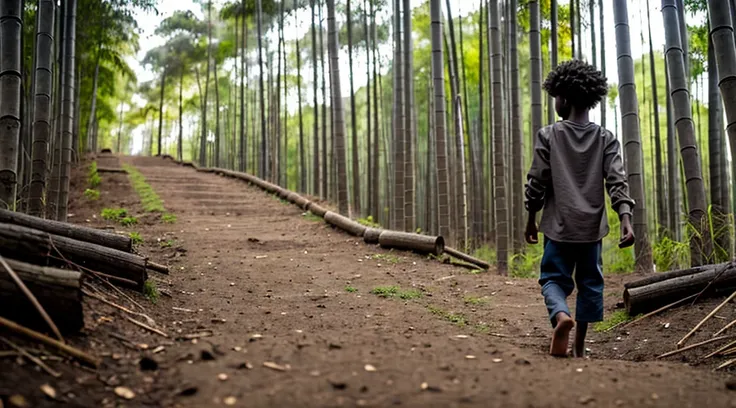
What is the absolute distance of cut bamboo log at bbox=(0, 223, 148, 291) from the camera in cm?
216

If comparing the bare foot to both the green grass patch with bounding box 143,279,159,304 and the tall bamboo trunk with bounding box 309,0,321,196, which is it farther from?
the tall bamboo trunk with bounding box 309,0,321,196

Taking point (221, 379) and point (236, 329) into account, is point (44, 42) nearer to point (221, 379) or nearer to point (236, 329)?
point (236, 329)

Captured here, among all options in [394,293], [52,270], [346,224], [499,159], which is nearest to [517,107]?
[499,159]

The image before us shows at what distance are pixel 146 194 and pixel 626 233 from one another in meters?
9.03

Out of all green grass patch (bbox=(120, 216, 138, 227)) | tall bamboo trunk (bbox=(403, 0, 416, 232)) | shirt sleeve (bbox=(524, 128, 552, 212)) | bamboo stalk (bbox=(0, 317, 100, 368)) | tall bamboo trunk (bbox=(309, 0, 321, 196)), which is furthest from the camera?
tall bamboo trunk (bbox=(309, 0, 321, 196))

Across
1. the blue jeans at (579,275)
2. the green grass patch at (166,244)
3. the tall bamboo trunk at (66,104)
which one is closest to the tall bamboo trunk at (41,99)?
the green grass patch at (166,244)

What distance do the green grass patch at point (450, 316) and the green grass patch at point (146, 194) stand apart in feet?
19.2

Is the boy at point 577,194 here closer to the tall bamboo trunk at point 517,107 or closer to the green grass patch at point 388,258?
the green grass patch at point 388,258

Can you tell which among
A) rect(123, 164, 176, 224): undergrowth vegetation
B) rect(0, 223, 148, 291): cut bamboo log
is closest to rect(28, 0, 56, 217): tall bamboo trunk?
rect(0, 223, 148, 291): cut bamboo log

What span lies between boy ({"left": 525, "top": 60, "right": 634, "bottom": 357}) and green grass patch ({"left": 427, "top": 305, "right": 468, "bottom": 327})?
0.82m

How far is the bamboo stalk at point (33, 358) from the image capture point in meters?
1.65

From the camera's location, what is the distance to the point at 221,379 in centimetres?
173

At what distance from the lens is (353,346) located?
220cm

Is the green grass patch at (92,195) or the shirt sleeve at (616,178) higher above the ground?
the green grass patch at (92,195)
